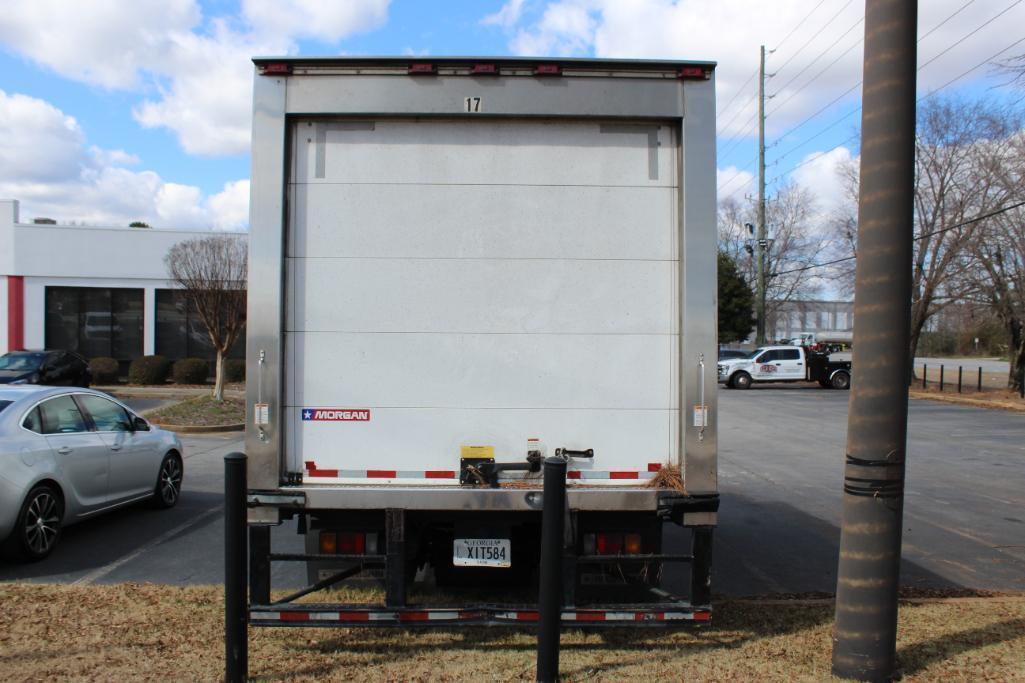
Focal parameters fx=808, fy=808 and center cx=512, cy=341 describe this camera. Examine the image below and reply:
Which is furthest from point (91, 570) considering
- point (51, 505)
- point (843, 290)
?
point (843, 290)

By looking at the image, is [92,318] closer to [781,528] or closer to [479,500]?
[781,528]

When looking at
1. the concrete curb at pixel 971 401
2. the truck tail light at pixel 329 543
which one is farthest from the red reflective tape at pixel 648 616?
the concrete curb at pixel 971 401

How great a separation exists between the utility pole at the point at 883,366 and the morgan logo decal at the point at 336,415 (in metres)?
2.77

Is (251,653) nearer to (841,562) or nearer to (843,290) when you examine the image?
(841,562)

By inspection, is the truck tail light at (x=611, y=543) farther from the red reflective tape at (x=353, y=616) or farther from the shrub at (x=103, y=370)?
the shrub at (x=103, y=370)

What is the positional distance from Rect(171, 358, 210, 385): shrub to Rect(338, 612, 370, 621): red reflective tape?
26.5 meters

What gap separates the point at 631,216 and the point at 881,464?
1.96m

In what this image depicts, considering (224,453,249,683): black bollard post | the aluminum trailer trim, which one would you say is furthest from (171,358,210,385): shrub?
(224,453,249,683): black bollard post

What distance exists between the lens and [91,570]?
21.8ft

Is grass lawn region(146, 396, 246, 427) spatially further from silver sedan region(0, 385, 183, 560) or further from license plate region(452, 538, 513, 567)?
license plate region(452, 538, 513, 567)

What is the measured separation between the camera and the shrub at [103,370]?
28891 millimetres

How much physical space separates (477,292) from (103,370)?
28.3m

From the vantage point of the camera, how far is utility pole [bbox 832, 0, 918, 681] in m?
4.46

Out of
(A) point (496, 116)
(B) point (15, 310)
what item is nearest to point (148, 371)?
(B) point (15, 310)
